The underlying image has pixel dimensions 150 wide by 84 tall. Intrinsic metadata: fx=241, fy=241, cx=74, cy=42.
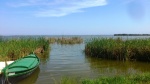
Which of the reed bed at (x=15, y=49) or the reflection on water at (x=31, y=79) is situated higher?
the reed bed at (x=15, y=49)

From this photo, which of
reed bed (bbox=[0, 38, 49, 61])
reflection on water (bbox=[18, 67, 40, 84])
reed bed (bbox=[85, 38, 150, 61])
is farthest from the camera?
reed bed (bbox=[85, 38, 150, 61])

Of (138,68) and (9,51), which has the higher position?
(9,51)

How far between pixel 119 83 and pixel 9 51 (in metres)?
12.4

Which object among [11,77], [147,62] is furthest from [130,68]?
[11,77]

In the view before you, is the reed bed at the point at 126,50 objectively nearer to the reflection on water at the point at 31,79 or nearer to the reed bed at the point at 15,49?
the reed bed at the point at 15,49

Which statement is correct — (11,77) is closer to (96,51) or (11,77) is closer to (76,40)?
(96,51)

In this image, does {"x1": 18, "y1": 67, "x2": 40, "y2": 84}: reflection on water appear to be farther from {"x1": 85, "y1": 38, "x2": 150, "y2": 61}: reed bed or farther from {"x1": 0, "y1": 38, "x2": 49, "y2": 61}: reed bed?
{"x1": 85, "y1": 38, "x2": 150, "y2": 61}: reed bed

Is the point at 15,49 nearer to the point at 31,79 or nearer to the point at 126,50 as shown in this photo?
the point at 31,79

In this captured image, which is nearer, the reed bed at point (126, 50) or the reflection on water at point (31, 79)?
the reflection on water at point (31, 79)

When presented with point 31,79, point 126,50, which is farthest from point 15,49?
point 126,50

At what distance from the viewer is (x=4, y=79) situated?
37.7ft

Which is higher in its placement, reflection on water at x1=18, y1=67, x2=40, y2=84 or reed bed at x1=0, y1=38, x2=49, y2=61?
reed bed at x1=0, y1=38, x2=49, y2=61

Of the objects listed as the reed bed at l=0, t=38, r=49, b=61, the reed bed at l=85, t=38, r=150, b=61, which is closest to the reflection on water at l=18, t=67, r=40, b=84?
the reed bed at l=0, t=38, r=49, b=61

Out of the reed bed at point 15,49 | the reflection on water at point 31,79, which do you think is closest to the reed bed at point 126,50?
the reed bed at point 15,49
